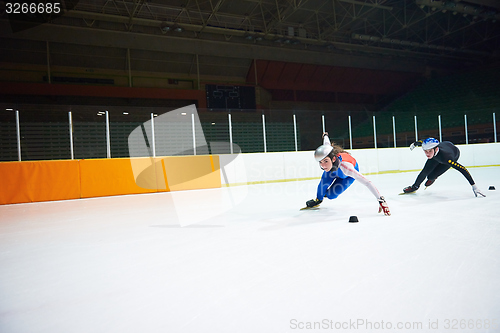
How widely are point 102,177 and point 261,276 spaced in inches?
294

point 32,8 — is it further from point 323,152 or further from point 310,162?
point 323,152

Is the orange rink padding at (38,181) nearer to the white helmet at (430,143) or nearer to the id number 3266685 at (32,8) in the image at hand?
the white helmet at (430,143)

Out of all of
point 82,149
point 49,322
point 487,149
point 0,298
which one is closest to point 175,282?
point 49,322

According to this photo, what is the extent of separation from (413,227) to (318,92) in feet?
70.1

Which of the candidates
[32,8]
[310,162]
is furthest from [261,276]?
[32,8]

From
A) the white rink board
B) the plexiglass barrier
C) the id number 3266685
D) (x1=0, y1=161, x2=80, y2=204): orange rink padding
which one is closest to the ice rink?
(x1=0, y1=161, x2=80, y2=204): orange rink padding

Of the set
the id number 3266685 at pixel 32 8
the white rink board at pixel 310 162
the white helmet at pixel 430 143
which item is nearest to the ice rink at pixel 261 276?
the white helmet at pixel 430 143

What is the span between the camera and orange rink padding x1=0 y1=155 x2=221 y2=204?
7.46 metres

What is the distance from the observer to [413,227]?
10.2 feet

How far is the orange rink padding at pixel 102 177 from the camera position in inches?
294

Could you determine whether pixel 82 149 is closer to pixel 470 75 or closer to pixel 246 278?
pixel 246 278

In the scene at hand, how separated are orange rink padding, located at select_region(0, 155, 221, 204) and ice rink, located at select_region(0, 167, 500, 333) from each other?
4.64 m

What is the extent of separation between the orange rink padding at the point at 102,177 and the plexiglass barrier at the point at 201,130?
0.34 meters

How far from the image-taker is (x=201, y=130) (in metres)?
10.1
